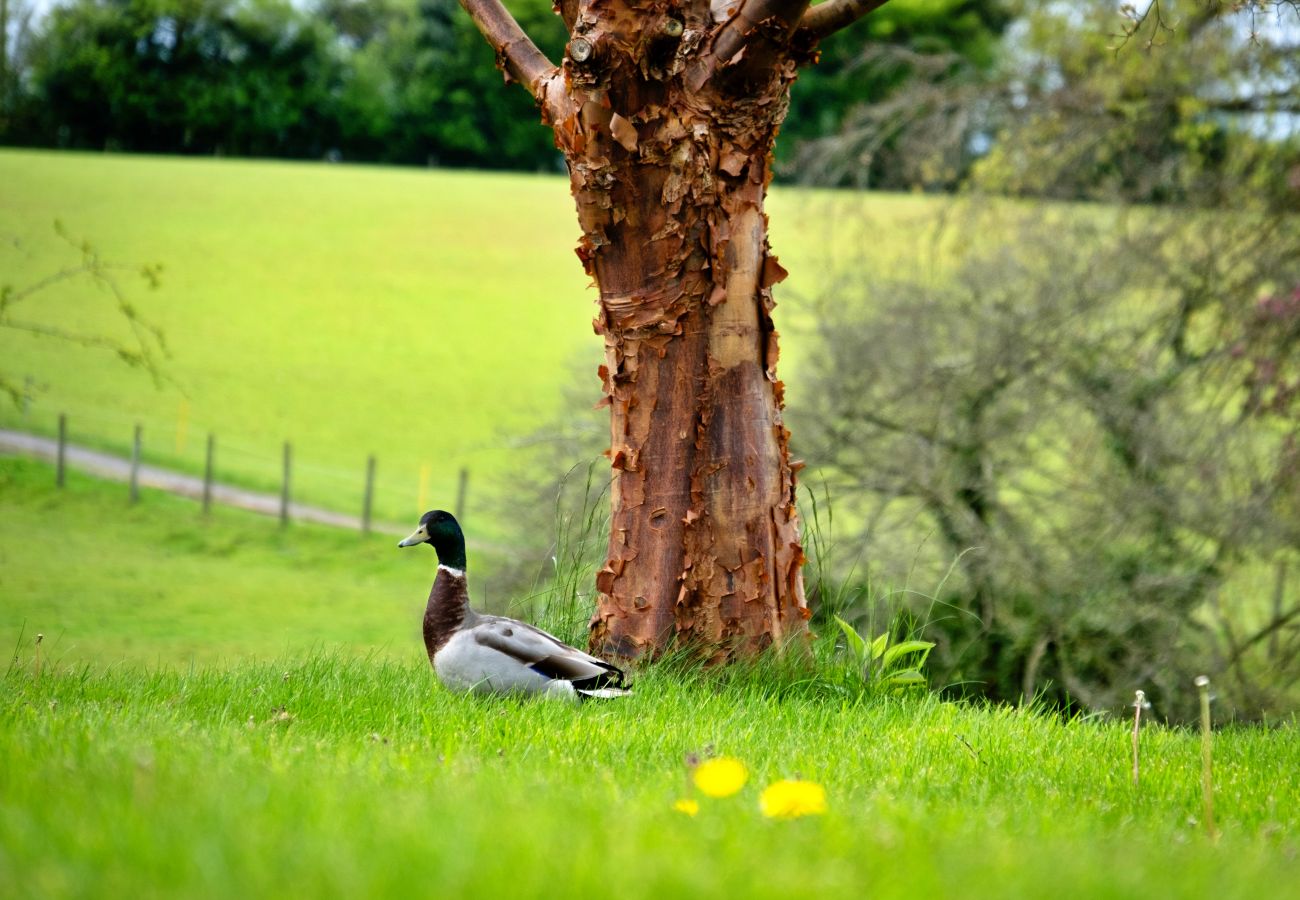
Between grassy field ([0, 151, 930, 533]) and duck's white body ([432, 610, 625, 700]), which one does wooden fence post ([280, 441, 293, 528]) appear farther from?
duck's white body ([432, 610, 625, 700])

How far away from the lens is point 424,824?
95.6 inches

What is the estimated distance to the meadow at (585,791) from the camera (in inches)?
84.5

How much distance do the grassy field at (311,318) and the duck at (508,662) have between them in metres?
9.71

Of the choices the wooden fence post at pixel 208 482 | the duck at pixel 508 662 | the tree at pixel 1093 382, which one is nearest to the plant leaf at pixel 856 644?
the duck at pixel 508 662

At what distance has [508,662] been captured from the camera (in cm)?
486

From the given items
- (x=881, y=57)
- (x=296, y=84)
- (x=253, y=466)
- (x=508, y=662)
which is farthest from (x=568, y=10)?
(x=296, y=84)

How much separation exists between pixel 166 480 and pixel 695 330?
1737cm

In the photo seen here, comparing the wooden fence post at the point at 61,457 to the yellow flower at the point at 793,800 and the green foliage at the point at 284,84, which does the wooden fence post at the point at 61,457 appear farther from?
the yellow flower at the point at 793,800

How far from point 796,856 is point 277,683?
3.11 m

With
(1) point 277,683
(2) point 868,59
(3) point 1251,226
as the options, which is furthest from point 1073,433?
(1) point 277,683

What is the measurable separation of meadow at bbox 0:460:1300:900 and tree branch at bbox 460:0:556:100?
9.06ft

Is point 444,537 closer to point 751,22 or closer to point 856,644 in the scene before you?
point 856,644

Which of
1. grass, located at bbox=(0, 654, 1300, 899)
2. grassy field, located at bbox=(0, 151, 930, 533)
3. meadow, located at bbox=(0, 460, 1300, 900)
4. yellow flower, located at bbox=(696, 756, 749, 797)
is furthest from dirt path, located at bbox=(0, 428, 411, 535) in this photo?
yellow flower, located at bbox=(696, 756, 749, 797)

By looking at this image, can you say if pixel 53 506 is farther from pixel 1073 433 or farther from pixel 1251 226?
pixel 1251 226
